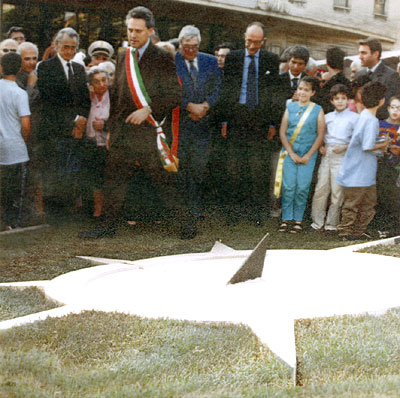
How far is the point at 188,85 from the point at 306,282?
2628 millimetres

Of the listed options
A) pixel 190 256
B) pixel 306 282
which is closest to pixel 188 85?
pixel 190 256

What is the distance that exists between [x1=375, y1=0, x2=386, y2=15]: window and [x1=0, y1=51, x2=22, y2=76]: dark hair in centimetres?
417

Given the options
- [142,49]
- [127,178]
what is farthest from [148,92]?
[127,178]

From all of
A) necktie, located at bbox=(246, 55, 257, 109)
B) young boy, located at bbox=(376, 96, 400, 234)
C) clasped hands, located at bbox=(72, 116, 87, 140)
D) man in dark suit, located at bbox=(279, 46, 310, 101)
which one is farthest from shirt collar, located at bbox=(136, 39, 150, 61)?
young boy, located at bbox=(376, 96, 400, 234)

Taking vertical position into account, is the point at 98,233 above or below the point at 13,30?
below

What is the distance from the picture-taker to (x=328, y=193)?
29.1ft

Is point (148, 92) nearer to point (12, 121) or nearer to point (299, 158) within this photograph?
point (12, 121)

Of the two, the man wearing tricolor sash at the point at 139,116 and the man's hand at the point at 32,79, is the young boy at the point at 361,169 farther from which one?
the man's hand at the point at 32,79

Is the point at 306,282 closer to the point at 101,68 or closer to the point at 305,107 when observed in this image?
the point at 305,107

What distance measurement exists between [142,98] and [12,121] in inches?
56.6

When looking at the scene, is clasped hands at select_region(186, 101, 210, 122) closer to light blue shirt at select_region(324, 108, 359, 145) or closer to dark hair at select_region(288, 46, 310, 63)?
dark hair at select_region(288, 46, 310, 63)

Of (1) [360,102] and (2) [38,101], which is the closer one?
(2) [38,101]

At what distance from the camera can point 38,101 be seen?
733 cm

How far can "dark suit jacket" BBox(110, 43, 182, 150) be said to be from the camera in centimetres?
777
